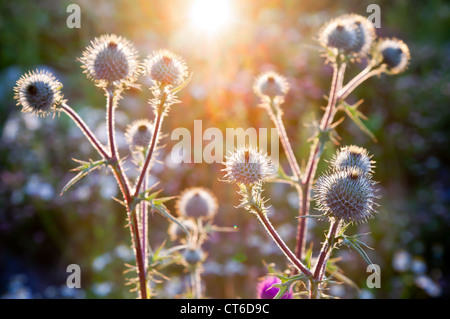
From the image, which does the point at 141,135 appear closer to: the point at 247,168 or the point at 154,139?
the point at 154,139

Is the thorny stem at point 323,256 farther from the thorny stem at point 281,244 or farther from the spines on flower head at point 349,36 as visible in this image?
the spines on flower head at point 349,36

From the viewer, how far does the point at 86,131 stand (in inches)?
86.5

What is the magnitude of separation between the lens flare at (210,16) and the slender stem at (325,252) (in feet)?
27.3

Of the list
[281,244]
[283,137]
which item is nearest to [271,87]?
[283,137]

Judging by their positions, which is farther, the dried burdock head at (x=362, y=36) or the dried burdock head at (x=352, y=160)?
the dried burdock head at (x=362, y=36)

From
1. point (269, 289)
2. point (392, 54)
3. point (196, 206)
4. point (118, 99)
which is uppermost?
point (392, 54)

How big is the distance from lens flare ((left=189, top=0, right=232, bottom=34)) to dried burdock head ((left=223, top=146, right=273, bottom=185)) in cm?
795

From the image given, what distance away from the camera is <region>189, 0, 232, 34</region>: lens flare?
9586mm

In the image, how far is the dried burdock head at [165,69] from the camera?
2.24 meters

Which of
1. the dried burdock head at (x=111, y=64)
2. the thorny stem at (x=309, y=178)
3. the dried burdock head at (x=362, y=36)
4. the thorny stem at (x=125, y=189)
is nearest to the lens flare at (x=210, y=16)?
the dried burdock head at (x=362, y=36)

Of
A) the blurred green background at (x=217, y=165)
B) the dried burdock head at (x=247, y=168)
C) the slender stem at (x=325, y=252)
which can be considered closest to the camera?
the slender stem at (x=325, y=252)

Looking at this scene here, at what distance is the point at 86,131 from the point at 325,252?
4.93ft
